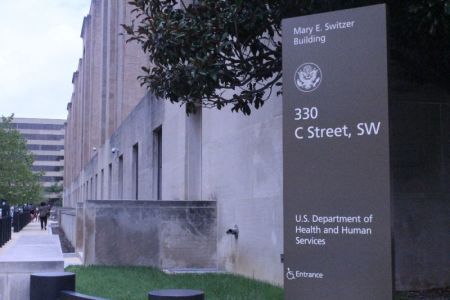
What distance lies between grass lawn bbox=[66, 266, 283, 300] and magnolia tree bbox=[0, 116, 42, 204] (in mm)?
39899

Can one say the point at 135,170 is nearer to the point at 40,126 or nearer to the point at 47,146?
the point at 47,146

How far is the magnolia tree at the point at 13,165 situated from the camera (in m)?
52.0

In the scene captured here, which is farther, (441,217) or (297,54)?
(441,217)

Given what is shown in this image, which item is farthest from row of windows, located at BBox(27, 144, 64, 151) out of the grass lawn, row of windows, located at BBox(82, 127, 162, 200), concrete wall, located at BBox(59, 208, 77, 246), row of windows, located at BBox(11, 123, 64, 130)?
the grass lawn

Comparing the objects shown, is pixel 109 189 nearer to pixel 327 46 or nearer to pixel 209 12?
pixel 209 12

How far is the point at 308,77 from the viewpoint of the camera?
5.63 meters

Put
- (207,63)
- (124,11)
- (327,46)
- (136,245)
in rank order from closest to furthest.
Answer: (327,46)
(207,63)
(136,245)
(124,11)

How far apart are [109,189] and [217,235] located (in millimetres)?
25135

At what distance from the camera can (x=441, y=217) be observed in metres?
10.2

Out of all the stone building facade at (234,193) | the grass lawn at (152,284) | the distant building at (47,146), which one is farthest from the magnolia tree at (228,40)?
the distant building at (47,146)

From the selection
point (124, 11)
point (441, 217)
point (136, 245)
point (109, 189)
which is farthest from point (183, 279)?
point (109, 189)

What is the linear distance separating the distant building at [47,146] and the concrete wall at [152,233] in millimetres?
142131

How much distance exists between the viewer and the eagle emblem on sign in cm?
559

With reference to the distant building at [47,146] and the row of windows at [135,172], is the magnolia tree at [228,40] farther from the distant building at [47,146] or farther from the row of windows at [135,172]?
the distant building at [47,146]
